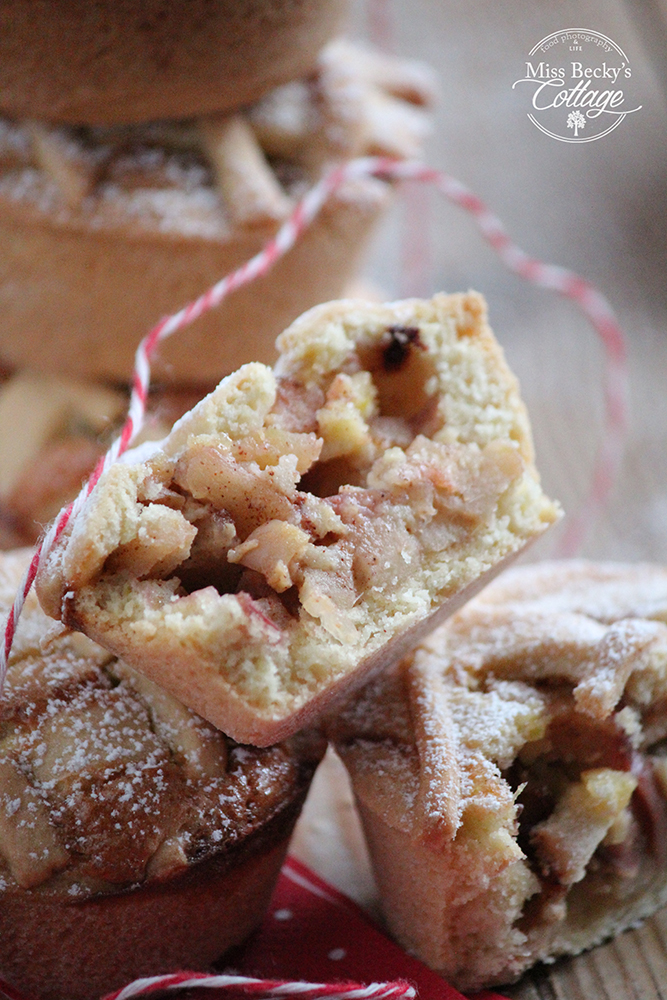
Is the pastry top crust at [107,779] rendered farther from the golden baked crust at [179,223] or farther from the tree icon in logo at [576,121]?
the tree icon in logo at [576,121]

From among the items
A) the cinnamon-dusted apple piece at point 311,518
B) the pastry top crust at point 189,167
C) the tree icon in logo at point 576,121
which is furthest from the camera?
the pastry top crust at point 189,167

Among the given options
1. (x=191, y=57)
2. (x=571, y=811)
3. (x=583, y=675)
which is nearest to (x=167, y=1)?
(x=191, y=57)

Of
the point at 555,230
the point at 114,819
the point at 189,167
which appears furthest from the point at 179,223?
the point at 555,230

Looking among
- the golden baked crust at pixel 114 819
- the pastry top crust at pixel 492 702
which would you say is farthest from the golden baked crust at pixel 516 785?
the golden baked crust at pixel 114 819

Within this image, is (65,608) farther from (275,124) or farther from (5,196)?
(275,124)

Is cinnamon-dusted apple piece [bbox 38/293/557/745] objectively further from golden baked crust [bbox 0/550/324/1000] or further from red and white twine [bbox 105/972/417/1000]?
red and white twine [bbox 105/972/417/1000]

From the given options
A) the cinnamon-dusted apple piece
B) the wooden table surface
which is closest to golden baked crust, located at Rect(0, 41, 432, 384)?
the wooden table surface
